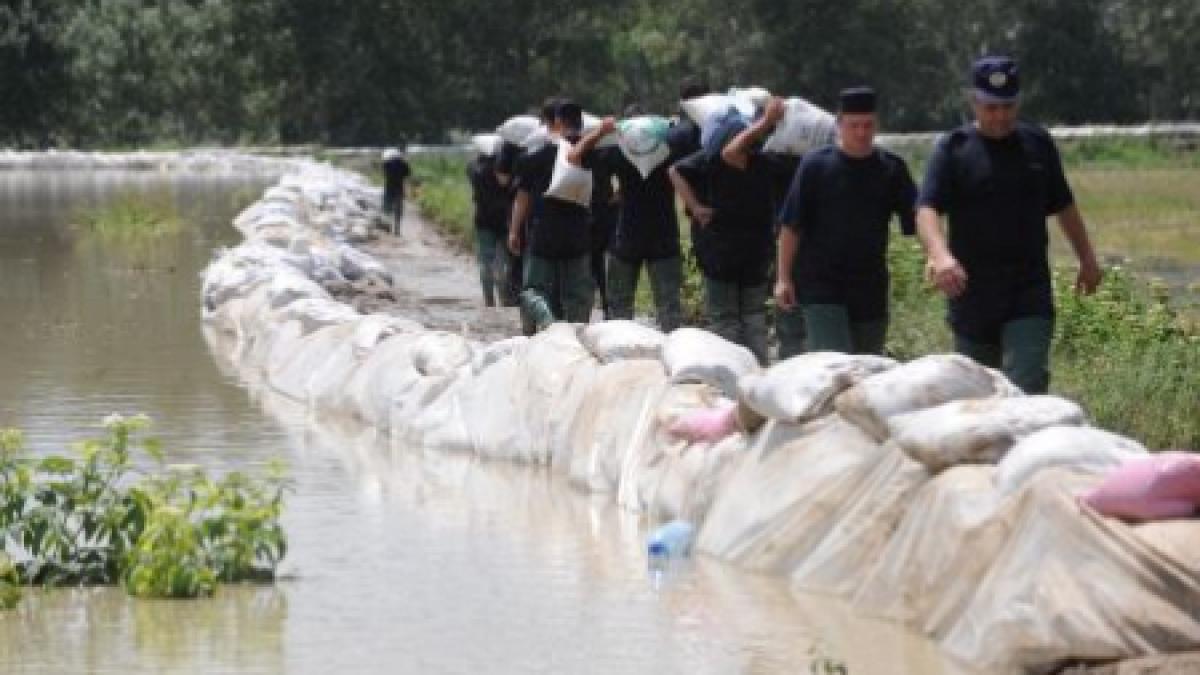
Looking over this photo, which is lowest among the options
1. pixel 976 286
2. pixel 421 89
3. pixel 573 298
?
pixel 421 89

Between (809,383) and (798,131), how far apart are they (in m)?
3.98

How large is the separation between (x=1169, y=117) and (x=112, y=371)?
237 feet

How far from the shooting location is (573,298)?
15.9 meters

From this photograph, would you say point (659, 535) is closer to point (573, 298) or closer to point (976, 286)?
point (976, 286)

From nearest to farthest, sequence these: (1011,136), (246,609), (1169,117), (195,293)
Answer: (246,609), (1011,136), (195,293), (1169,117)

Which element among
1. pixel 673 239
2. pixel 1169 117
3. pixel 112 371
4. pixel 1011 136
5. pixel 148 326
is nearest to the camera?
pixel 1011 136

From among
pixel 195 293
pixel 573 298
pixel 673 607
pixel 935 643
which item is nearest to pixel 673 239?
pixel 573 298

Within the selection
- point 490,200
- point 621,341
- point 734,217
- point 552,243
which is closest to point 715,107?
point 734,217

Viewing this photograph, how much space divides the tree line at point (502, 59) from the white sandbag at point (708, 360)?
67.5 meters

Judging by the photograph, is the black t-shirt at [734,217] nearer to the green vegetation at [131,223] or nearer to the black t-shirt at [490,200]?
the black t-shirt at [490,200]

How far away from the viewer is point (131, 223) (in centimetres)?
3778

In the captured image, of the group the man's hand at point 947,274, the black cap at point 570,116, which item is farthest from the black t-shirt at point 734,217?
the man's hand at point 947,274

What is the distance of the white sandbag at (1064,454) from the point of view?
8273 mm

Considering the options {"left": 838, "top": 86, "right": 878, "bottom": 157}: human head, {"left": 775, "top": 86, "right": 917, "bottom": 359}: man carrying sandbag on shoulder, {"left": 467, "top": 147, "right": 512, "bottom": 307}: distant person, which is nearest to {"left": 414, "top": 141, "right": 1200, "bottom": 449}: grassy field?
{"left": 467, "top": 147, "right": 512, "bottom": 307}: distant person
